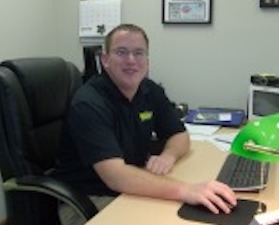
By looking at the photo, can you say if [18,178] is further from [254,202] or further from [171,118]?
[254,202]

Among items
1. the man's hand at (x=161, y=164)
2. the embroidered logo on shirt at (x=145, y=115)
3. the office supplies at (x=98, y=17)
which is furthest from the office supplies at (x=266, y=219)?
the office supplies at (x=98, y=17)

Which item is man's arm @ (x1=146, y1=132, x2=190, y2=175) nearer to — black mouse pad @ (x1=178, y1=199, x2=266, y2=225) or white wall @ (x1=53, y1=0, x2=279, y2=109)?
black mouse pad @ (x1=178, y1=199, x2=266, y2=225)

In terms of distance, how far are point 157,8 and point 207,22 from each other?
0.31 meters

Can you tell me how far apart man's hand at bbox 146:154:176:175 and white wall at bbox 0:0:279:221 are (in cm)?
100

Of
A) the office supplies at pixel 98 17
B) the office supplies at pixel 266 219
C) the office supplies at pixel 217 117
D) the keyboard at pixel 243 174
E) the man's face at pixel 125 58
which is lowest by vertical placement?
the office supplies at pixel 266 219

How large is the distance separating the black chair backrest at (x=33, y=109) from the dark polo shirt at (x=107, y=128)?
0.09m

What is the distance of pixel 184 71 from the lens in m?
2.68

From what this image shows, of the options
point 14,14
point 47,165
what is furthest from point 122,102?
point 14,14

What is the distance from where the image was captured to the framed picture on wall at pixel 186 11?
8.38 feet

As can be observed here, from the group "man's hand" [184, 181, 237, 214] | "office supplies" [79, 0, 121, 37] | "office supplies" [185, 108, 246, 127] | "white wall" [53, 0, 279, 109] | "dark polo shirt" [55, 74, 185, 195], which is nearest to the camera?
"man's hand" [184, 181, 237, 214]

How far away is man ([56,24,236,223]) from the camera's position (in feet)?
4.74

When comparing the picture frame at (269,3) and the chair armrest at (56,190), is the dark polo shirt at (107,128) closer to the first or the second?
the chair armrest at (56,190)

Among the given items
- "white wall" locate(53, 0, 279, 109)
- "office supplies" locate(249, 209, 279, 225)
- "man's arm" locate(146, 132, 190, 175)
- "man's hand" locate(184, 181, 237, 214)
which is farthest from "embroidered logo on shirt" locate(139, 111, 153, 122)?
"white wall" locate(53, 0, 279, 109)

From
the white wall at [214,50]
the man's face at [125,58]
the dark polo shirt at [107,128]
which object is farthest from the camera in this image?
the white wall at [214,50]
